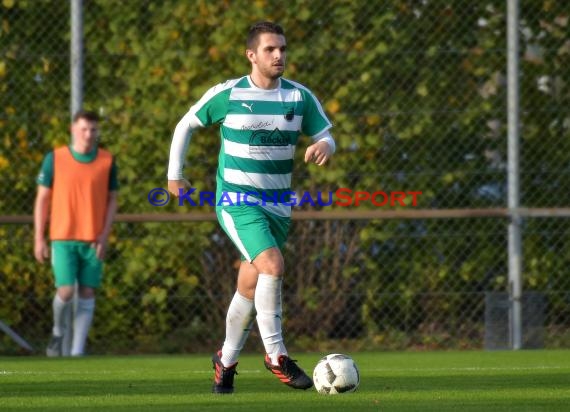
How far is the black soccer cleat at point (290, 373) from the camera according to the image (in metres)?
7.19

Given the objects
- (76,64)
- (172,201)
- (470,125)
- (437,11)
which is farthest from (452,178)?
(76,64)

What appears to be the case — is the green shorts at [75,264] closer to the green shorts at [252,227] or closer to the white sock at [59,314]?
the white sock at [59,314]

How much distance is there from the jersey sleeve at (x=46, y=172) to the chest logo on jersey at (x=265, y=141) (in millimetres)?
3860

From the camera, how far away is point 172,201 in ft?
39.0

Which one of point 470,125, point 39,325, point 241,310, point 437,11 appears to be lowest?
point 39,325

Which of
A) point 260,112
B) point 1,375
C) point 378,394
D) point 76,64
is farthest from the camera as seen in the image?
point 76,64

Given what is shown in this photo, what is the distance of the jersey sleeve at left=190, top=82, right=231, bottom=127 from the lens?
24.8ft

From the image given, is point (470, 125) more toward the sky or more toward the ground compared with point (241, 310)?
more toward the sky

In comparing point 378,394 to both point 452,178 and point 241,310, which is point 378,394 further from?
point 452,178

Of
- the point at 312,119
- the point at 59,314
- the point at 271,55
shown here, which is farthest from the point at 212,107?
the point at 59,314

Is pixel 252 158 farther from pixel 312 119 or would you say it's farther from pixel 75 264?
pixel 75 264

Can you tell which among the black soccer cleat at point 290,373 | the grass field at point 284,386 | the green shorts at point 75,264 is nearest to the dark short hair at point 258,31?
the black soccer cleat at point 290,373

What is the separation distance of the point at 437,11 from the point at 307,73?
1.15 meters

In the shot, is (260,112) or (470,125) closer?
(260,112)
